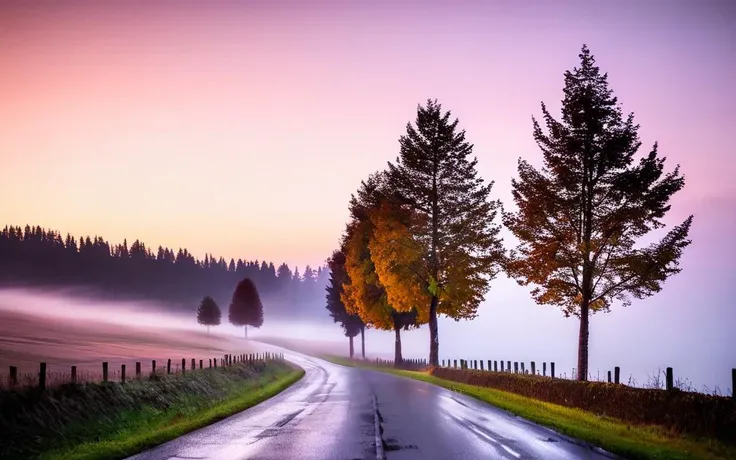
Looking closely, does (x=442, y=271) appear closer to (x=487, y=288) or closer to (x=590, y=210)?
(x=487, y=288)

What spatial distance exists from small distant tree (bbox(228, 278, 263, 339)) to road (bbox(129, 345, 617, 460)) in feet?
384

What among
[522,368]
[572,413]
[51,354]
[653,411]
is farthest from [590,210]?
[51,354]

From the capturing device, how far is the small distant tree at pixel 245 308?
136375mm

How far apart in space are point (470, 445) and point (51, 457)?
853 centimetres

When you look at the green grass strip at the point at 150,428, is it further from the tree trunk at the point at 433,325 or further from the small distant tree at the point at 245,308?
the small distant tree at the point at 245,308

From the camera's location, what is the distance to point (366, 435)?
14477mm

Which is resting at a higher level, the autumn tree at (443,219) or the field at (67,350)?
the autumn tree at (443,219)

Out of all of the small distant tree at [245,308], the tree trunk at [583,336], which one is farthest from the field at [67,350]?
the small distant tree at [245,308]

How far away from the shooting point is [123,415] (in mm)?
17375

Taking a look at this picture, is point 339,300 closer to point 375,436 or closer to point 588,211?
point 588,211

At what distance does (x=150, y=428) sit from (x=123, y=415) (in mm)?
1109

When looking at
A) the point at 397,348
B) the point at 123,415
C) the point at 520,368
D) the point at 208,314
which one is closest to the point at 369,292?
the point at 397,348

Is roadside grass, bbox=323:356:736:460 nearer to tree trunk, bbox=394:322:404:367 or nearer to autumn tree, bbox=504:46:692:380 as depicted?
autumn tree, bbox=504:46:692:380

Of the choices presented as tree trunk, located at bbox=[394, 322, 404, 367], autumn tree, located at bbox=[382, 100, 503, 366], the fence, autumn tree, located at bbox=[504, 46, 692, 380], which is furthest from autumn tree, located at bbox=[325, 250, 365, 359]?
autumn tree, located at bbox=[504, 46, 692, 380]
